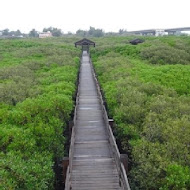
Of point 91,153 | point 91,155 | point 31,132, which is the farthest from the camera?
point 91,153

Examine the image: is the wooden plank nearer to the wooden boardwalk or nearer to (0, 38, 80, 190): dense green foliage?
the wooden boardwalk

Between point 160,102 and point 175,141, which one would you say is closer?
point 175,141

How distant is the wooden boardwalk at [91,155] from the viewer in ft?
37.2

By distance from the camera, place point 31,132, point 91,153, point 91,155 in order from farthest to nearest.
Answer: point 91,153
point 91,155
point 31,132

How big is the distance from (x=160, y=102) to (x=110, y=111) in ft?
13.6

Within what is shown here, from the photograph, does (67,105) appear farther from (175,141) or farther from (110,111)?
(175,141)

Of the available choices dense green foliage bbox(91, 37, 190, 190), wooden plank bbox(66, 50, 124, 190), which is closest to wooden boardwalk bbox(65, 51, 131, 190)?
wooden plank bbox(66, 50, 124, 190)

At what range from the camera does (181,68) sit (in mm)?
32094

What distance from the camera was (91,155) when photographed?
44.5 ft

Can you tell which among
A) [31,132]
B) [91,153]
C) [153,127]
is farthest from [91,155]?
[153,127]

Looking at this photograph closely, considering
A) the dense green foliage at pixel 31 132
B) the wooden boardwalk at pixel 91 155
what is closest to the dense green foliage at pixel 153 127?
the wooden boardwalk at pixel 91 155

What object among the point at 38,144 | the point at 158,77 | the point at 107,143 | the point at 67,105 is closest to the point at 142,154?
the point at 107,143

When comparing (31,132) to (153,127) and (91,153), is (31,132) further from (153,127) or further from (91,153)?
(153,127)

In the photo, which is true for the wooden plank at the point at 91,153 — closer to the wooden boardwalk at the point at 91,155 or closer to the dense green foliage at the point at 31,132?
the wooden boardwalk at the point at 91,155
